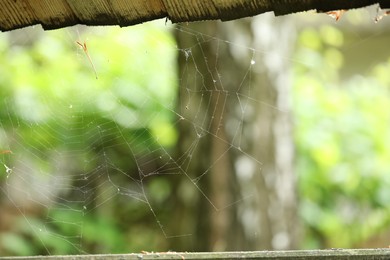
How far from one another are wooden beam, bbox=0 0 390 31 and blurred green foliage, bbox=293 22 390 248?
399 centimetres

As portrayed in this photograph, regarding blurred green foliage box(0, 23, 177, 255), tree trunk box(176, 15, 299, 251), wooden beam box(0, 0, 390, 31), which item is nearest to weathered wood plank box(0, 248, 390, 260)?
wooden beam box(0, 0, 390, 31)

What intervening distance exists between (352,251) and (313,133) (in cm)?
411

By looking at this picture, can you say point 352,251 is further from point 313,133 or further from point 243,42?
point 313,133

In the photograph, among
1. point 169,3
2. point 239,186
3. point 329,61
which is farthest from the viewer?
point 329,61

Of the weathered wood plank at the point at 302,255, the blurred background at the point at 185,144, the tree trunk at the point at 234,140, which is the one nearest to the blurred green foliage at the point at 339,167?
the blurred background at the point at 185,144

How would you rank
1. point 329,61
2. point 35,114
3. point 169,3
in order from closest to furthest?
point 169,3, point 35,114, point 329,61

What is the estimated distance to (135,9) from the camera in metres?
1.20

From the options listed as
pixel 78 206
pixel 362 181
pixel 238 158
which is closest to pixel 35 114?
pixel 78 206

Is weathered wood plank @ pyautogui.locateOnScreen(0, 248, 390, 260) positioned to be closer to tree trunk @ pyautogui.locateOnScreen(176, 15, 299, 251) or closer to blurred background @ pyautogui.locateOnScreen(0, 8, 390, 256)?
blurred background @ pyautogui.locateOnScreen(0, 8, 390, 256)

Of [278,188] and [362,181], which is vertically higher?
[278,188]

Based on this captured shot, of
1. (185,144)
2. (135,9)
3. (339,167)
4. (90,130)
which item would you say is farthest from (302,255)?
(339,167)

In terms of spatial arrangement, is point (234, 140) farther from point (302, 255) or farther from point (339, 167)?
point (302, 255)

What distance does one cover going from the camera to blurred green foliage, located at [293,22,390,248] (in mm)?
5277

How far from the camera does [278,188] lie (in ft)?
13.4
